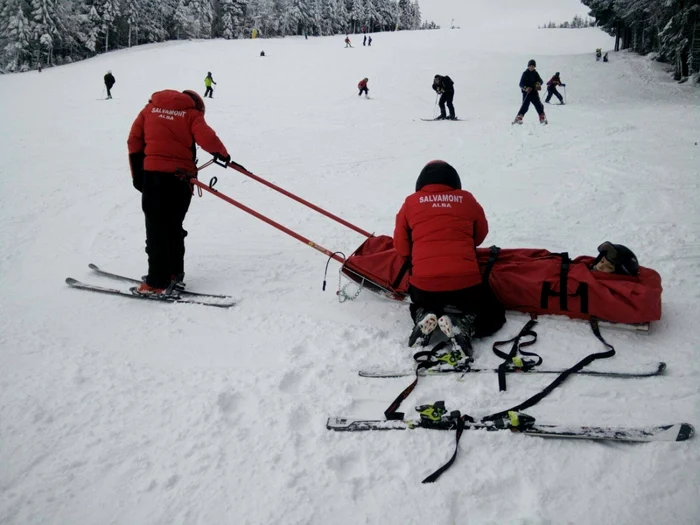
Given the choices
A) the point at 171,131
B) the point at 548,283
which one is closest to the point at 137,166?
the point at 171,131

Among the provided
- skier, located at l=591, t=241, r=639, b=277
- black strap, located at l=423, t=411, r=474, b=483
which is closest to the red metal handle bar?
black strap, located at l=423, t=411, r=474, b=483

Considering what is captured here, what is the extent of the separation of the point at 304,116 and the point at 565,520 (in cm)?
1331

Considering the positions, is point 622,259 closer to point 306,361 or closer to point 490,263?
point 490,263

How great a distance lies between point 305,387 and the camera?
278 cm

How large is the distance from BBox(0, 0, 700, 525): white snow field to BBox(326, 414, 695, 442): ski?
4 cm

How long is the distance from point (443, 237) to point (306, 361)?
1401 millimetres

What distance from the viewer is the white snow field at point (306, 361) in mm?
2016

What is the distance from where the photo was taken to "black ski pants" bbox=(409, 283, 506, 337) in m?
3.21

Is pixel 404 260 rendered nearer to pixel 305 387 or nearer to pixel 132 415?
pixel 305 387

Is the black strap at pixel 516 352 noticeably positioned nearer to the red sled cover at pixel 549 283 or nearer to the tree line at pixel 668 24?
the red sled cover at pixel 549 283

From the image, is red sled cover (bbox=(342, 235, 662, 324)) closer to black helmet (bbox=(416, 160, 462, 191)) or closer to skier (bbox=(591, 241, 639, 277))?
skier (bbox=(591, 241, 639, 277))

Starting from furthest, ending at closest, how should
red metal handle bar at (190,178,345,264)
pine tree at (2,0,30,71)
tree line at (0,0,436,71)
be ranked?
tree line at (0,0,436,71) → pine tree at (2,0,30,71) → red metal handle bar at (190,178,345,264)

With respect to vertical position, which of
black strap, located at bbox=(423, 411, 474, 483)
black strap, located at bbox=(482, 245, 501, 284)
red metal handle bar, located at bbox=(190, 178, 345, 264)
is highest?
red metal handle bar, located at bbox=(190, 178, 345, 264)

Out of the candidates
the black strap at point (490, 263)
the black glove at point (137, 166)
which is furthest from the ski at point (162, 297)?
the black strap at point (490, 263)
